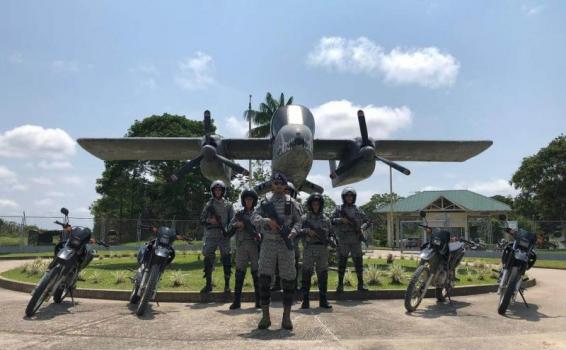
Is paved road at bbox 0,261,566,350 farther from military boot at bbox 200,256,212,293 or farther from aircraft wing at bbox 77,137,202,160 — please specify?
aircraft wing at bbox 77,137,202,160

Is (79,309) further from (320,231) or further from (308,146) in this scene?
(308,146)

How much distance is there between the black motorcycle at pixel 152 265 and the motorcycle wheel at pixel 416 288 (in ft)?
11.5

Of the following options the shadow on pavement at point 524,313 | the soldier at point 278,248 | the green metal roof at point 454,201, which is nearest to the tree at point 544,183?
the green metal roof at point 454,201

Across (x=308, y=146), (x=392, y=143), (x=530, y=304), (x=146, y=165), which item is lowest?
(x=530, y=304)

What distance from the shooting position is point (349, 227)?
25.7 feet

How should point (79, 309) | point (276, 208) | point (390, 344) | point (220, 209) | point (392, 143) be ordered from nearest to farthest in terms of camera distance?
point (390, 344)
point (276, 208)
point (79, 309)
point (220, 209)
point (392, 143)

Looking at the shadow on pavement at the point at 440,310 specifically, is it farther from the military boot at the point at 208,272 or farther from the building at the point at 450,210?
the building at the point at 450,210

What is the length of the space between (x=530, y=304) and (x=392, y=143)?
797cm

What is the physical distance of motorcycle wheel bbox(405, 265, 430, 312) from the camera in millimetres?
6121

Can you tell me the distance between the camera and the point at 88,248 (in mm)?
6855

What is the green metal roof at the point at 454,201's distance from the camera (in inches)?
1367

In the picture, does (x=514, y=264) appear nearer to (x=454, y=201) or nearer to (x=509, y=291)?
(x=509, y=291)

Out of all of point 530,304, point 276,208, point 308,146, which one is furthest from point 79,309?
point 530,304

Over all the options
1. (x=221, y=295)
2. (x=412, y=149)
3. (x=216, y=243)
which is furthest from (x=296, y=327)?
(x=412, y=149)
